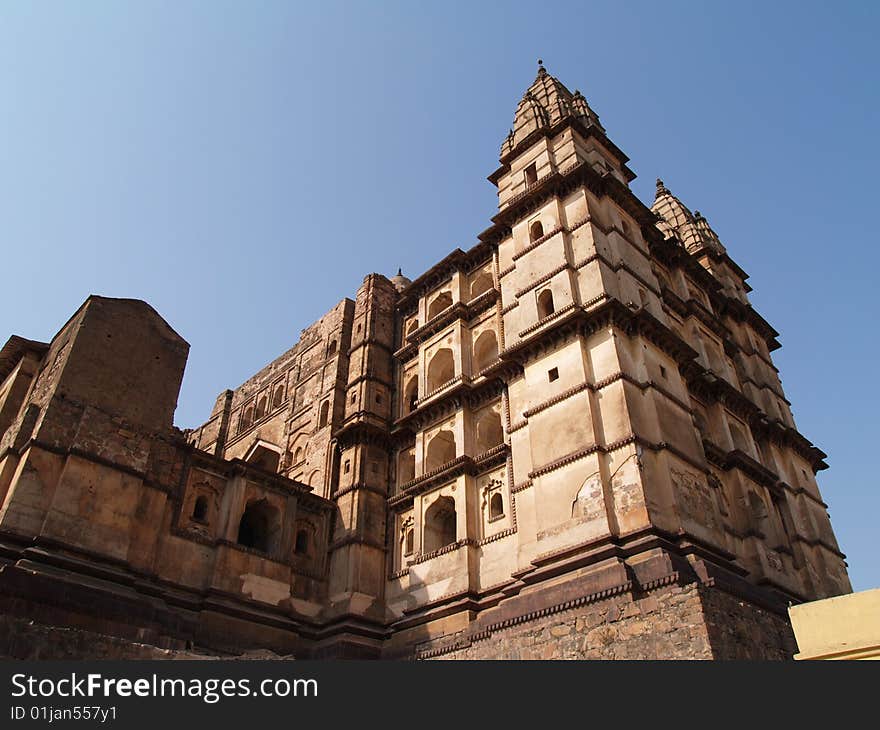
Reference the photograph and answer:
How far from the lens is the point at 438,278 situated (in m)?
25.0

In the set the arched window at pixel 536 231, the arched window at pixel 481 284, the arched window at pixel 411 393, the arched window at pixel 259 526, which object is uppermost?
the arched window at pixel 481 284

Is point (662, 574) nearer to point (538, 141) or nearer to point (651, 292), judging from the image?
point (651, 292)

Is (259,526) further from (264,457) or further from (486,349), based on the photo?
(486,349)

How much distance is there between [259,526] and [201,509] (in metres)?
2.28

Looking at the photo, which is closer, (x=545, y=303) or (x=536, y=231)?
(x=545, y=303)

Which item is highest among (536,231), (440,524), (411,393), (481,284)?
(481,284)

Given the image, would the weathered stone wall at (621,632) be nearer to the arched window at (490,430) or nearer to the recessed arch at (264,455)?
the arched window at (490,430)

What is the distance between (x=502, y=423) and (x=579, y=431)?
13.2 ft

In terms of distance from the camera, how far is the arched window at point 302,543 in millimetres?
20328

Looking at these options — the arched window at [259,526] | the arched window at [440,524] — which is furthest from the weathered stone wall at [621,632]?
the arched window at [259,526]

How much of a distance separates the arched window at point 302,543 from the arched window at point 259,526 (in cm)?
72

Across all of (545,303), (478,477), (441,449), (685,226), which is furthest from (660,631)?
(685,226)

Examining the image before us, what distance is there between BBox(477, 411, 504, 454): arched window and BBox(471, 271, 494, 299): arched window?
4588 mm

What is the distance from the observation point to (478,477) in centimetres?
1906
